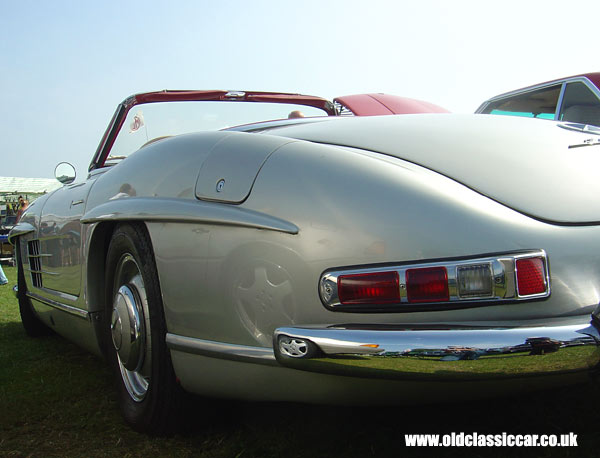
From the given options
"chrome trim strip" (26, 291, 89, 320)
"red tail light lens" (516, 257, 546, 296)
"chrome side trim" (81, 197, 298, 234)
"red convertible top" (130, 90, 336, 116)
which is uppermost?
"red convertible top" (130, 90, 336, 116)

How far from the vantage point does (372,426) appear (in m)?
1.81

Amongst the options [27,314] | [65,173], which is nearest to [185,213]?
[65,173]

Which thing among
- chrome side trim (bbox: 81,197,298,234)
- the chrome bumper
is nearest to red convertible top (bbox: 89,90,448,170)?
chrome side trim (bbox: 81,197,298,234)

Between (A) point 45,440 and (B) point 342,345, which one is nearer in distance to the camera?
(B) point 342,345

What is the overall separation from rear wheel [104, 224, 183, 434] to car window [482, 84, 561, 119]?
4765 mm

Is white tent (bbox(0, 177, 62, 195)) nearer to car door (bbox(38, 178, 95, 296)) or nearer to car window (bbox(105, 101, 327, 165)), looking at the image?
car window (bbox(105, 101, 327, 165))

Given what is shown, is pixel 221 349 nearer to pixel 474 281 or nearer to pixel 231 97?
pixel 474 281

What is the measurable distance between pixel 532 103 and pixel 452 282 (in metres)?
5.44

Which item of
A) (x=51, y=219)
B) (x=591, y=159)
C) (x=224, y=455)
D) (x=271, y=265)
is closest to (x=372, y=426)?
(x=224, y=455)

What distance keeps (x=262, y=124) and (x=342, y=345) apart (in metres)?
1.14

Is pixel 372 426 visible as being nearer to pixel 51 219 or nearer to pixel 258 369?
pixel 258 369

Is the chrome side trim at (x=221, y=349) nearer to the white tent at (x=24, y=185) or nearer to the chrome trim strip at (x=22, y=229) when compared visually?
the chrome trim strip at (x=22, y=229)

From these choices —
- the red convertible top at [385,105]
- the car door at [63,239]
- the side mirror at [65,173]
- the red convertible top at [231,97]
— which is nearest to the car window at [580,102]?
the red convertible top at [385,105]

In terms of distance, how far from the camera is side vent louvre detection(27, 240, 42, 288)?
3.03 m
